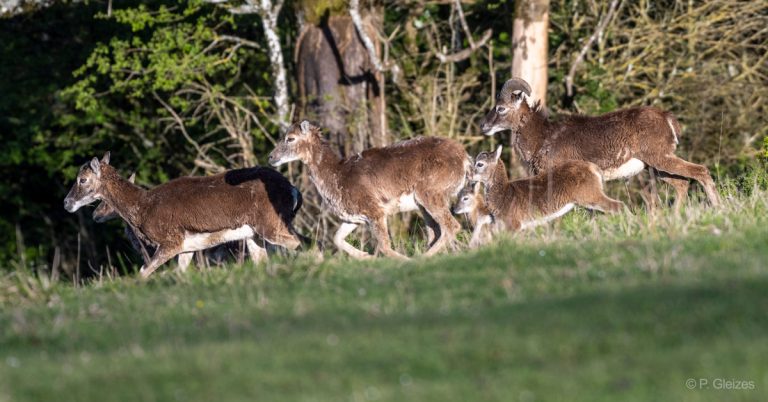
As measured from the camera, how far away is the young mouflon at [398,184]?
570 inches

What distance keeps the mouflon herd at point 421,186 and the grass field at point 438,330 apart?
2701 millimetres

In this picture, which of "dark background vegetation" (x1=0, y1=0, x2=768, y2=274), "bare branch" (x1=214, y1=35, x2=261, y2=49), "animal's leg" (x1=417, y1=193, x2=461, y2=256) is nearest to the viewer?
"animal's leg" (x1=417, y1=193, x2=461, y2=256)

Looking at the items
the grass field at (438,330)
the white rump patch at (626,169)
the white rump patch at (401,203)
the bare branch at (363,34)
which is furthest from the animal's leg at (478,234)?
the bare branch at (363,34)

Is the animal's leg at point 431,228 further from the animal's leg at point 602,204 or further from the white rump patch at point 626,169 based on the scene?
the white rump patch at point 626,169

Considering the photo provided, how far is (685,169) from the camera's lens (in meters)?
15.0

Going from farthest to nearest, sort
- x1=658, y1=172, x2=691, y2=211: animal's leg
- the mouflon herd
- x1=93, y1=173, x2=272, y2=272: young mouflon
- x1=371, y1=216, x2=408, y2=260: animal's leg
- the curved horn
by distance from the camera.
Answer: the curved horn < x1=93, y1=173, x2=272, y2=272: young mouflon < x1=658, y1=172, x2=691, y2=211: animal's leg < the mouflon herd < x1=371, y1=216, x2=408, y2=260: animal's leg

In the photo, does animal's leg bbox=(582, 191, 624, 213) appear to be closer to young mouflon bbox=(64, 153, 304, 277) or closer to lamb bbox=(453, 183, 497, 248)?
lamb bbox=(453, 183, 497, 248)

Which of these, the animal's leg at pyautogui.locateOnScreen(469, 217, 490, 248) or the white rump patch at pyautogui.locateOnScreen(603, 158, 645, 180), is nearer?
the animal's leg at pyautogui.locateOnScreen(469, 217, 490, 248)

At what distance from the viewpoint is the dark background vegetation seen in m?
23.0

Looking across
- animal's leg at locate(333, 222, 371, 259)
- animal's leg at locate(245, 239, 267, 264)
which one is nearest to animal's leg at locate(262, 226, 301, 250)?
animal's leg at locate(245, 239, 267, 264)

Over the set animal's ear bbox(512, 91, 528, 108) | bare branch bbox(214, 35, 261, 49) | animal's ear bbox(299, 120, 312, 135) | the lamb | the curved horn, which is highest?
bare branch bbox(214, 35, 261, 49)

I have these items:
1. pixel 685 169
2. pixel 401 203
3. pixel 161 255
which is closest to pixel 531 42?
pixel 685 169

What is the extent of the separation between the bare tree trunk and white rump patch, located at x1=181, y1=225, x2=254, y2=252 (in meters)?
7.40

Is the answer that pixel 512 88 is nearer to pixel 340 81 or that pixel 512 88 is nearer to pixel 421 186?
pixel 421 186
